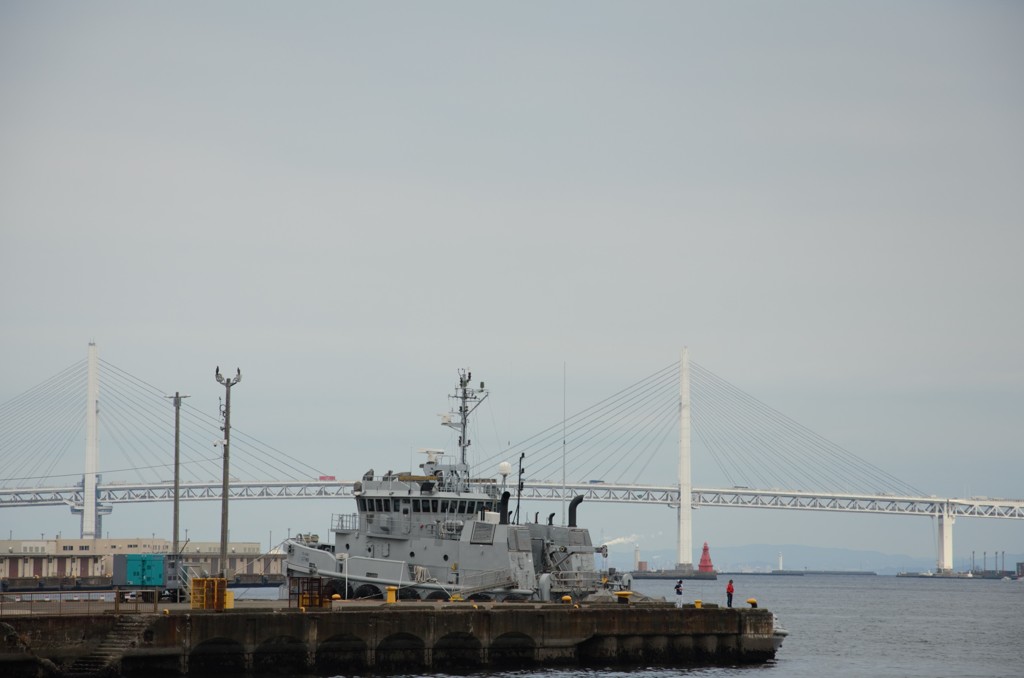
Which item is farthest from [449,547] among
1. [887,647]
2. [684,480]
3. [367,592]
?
[684,480]

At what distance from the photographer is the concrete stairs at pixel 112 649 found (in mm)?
39938

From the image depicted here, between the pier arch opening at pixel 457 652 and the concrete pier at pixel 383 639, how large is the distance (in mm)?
31

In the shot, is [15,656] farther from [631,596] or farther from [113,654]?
[631,596]

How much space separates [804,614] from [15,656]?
67.4m

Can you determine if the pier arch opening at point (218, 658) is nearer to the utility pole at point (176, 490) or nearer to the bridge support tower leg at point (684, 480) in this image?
the utility pole at point (176, 490)

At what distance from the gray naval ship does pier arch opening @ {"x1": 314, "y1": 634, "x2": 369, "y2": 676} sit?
6907mm

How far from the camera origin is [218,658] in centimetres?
4141

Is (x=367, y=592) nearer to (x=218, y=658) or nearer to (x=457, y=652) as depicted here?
(x=457, y=652)

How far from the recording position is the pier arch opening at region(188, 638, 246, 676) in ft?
135

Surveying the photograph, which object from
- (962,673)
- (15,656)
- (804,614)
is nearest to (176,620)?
(15,656)

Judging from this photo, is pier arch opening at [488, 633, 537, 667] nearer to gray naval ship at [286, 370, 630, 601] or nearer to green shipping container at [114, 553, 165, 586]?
gray naval ship at [286, 370, 630, 601]

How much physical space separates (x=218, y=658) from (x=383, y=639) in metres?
5.16

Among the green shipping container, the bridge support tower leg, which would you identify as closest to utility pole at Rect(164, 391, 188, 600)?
the green shipping container

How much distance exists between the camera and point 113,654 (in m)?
40.2
